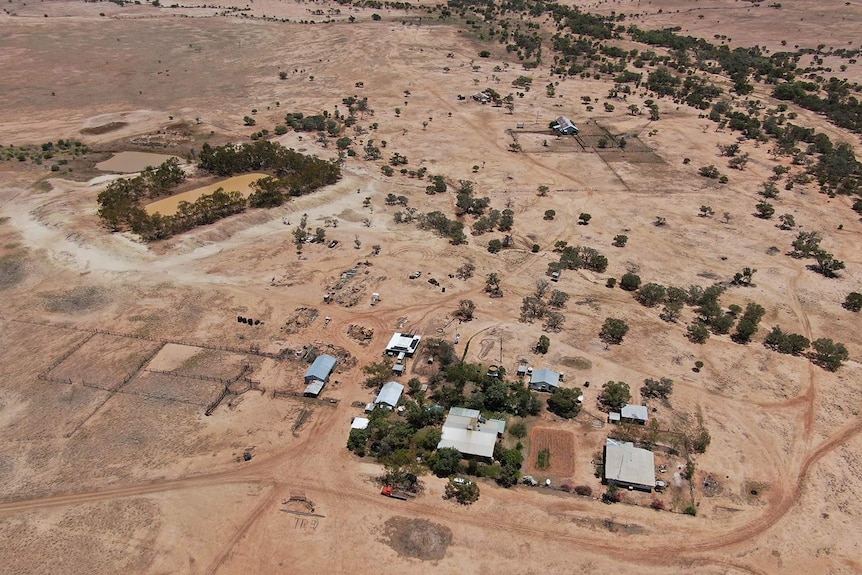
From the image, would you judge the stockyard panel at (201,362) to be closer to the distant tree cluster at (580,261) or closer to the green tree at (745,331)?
the distant tree cluster at (580,261)

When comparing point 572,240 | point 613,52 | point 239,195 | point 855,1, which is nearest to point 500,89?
point 613,52

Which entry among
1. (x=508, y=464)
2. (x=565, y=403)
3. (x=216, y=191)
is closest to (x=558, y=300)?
(x=565, y=403)

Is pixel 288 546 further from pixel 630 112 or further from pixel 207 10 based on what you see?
pixel 207 10

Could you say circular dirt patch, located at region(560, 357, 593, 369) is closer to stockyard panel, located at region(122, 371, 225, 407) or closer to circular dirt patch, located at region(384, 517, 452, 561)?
circular dirt patch, located at region(384, 517, 452, 561)

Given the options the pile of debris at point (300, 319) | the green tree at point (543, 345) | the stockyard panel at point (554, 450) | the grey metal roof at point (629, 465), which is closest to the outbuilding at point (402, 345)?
the pile of debris at point (300, 319)

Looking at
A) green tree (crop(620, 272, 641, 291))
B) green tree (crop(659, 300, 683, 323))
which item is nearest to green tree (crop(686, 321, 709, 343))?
green tree (crop(659, 300, 683, 323))

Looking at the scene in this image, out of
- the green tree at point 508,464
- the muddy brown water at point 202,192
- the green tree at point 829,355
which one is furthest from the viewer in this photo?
the muddy brown water at point 202,192
